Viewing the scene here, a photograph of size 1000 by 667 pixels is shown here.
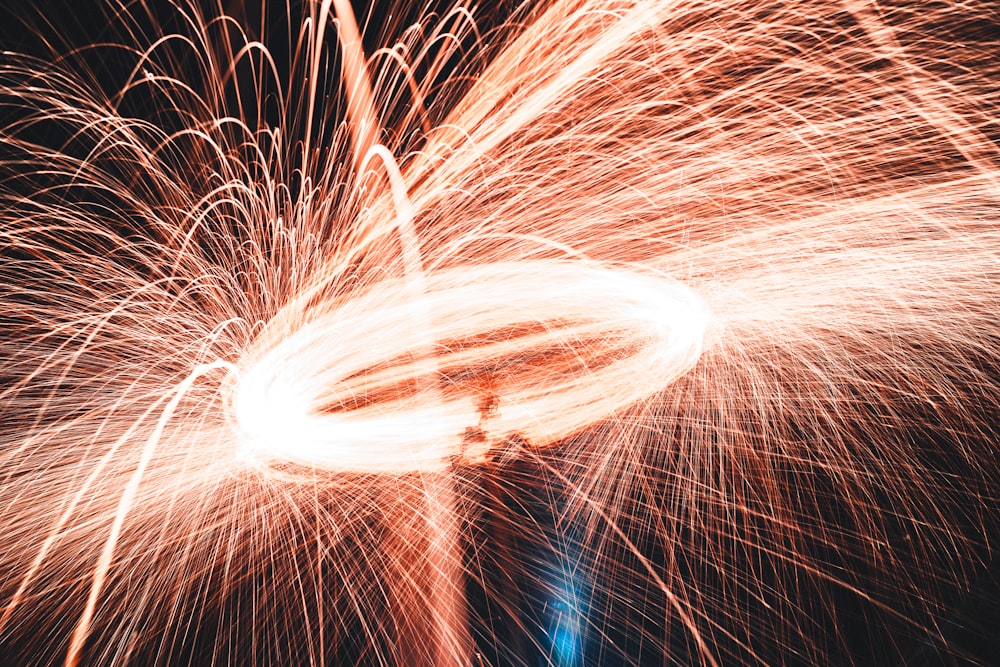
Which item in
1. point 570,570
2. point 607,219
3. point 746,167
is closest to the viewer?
point 746,167

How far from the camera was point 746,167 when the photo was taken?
3885 millimetres

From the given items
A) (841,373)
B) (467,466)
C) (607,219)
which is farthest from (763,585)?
(607,219)

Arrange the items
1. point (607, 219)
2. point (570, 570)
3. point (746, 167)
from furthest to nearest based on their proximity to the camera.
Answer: point (570, 570), point (607, 219), point (746, 167)

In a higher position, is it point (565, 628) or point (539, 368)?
point (539, 368)

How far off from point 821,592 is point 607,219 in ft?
9.57

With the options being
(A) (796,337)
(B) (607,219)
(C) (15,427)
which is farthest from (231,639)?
(A) (796,337)

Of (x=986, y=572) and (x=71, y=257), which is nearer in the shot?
(x=986, y=572)

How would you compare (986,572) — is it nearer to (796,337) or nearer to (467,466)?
(796,337)

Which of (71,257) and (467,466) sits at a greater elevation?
(71,257)

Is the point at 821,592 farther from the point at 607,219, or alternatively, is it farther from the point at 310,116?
the point at 310,116

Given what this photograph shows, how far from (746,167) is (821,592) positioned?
289 cm

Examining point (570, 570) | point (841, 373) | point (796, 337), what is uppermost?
point (796, 337)

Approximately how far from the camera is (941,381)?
13.9 ft

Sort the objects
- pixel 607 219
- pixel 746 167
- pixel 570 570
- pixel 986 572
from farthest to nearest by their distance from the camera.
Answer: pixel 570 570
pixel 607 219
pixel 746 167
pixel 986 572
